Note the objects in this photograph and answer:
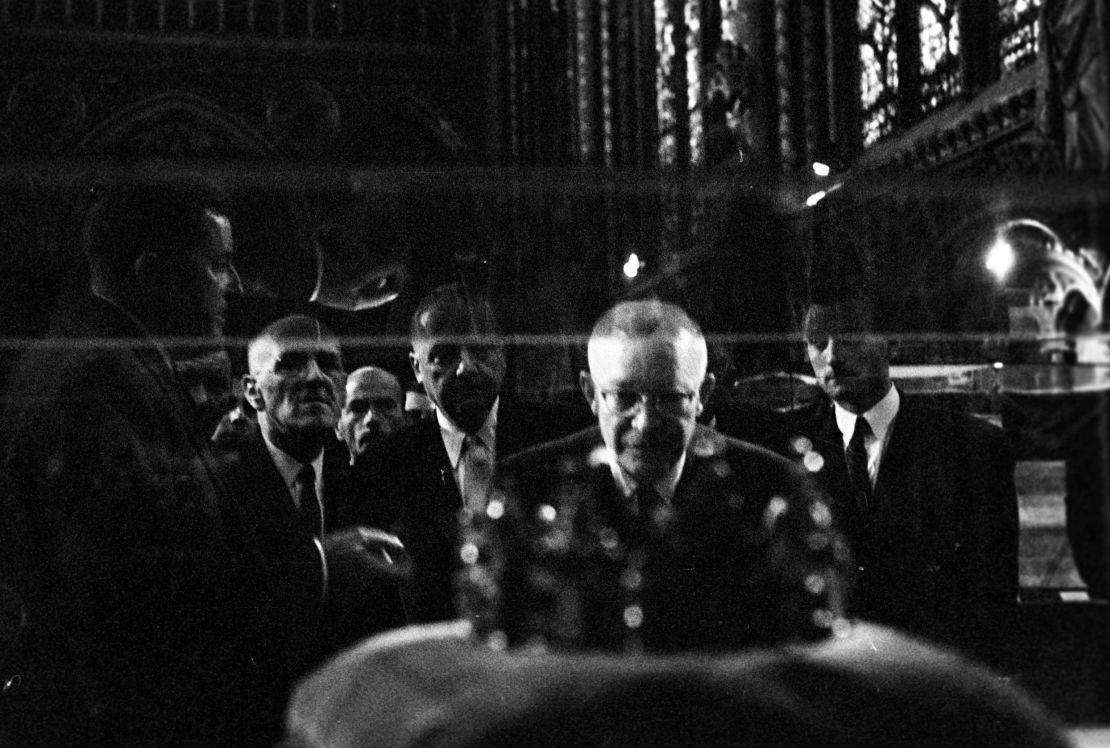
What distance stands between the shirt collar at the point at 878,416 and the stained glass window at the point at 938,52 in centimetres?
117

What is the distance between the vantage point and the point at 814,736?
1.70 m

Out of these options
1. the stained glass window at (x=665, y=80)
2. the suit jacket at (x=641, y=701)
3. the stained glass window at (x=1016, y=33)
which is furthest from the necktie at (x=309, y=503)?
the stained glass window at (x=665, y=80)

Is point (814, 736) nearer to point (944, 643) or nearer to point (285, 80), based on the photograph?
point (944, 643)

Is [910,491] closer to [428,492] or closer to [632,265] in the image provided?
[632,265]

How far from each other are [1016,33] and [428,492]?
1.53 metres

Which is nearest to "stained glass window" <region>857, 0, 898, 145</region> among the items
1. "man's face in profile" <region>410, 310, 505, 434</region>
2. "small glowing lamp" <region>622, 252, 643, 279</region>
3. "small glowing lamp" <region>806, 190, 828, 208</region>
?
"small glowing lamp" <region>806, 190, 828, 208</region>

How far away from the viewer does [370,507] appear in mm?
1789

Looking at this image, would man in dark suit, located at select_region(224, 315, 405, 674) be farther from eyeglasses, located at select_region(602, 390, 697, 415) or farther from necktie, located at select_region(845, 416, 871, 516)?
necktie, located at select_region(845, 416, 871, 516)

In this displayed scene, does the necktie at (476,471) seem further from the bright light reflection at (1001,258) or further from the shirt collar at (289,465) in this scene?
the bright light reflection at (1001,258)

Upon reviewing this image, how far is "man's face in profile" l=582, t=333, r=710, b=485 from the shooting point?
5.87 feet

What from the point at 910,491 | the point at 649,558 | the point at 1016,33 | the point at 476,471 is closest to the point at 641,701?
the point at 649,558

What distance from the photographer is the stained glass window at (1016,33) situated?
8.26ft

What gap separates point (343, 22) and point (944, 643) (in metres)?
6.48

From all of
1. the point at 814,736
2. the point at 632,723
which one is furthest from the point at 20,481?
the point at 814,736
